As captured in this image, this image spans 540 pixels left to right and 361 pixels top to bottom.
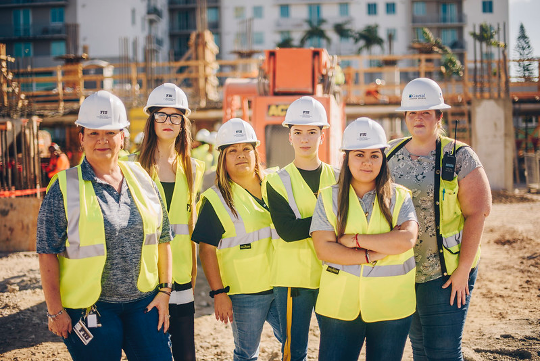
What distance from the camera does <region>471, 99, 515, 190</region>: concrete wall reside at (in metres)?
17.8

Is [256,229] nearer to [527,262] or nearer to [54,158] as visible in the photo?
[527,262]

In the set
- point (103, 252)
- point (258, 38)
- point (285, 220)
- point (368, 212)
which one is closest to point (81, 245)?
point (103, 252)

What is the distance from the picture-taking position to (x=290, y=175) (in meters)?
3.29

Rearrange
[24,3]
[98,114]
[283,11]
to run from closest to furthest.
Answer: [98,114]
[24,3]
[283,11]

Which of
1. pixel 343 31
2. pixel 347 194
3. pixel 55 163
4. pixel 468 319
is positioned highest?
pixel 343 31

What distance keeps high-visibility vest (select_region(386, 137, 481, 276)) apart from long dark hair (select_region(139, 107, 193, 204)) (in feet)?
5.22

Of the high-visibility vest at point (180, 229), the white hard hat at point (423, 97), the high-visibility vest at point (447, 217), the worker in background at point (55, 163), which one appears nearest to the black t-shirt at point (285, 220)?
the high-visibility vest at point (180, 229)

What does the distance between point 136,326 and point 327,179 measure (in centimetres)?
148

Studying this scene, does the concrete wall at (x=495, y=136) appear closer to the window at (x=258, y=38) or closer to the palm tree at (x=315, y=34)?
the palm tree at (x=315, y=34)

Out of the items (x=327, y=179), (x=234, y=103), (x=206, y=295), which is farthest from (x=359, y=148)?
(x=234, y=103)

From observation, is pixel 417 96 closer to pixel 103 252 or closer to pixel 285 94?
pixel 103 252

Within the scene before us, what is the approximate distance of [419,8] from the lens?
5219 centimetres

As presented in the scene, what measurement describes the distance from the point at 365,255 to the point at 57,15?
52.1 m

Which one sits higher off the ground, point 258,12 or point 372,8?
point 258,12
